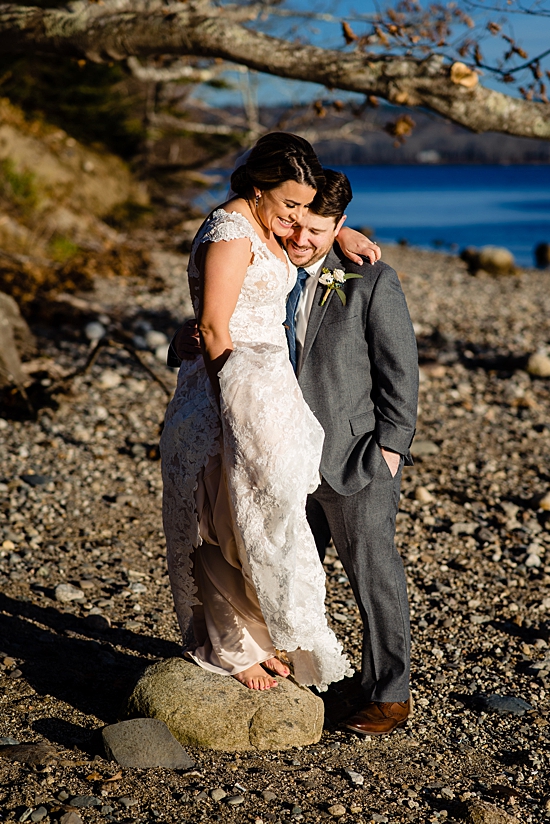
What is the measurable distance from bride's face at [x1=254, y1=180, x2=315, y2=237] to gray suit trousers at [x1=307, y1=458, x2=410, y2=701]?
1.08 m

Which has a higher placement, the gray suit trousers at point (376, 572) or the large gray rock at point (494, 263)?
the large gray rock at point (494, 263)

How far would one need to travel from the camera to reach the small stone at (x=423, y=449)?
25.3 feet

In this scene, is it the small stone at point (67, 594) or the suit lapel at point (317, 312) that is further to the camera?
the small stone at point (67, 594)

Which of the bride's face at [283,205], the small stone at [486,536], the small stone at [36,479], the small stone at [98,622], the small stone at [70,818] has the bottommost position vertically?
the small stone at [98,622]

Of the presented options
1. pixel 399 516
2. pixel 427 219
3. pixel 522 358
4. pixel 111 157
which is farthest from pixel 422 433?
pixel 427 219

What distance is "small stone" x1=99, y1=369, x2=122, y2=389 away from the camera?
8.71m

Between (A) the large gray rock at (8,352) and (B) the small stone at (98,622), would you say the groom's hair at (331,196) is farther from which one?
(A) the large gray rock at (8,352)

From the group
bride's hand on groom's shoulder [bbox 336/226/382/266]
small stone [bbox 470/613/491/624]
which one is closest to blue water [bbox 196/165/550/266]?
small stone [bbox 470/613/491/624]

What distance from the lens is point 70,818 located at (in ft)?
9.20

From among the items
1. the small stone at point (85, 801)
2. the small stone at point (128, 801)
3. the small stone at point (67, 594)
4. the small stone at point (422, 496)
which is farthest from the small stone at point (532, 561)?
the small stone at point (85, 801)

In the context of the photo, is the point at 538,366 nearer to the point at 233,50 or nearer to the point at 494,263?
the point at 233,50

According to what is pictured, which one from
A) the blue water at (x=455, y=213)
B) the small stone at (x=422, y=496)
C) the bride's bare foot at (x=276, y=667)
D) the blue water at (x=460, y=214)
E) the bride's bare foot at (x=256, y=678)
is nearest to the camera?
the bride's bare foot at (x=256, y=678)

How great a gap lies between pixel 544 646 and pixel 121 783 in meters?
2.69

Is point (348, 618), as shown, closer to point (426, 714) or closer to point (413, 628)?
point (413, 628)
